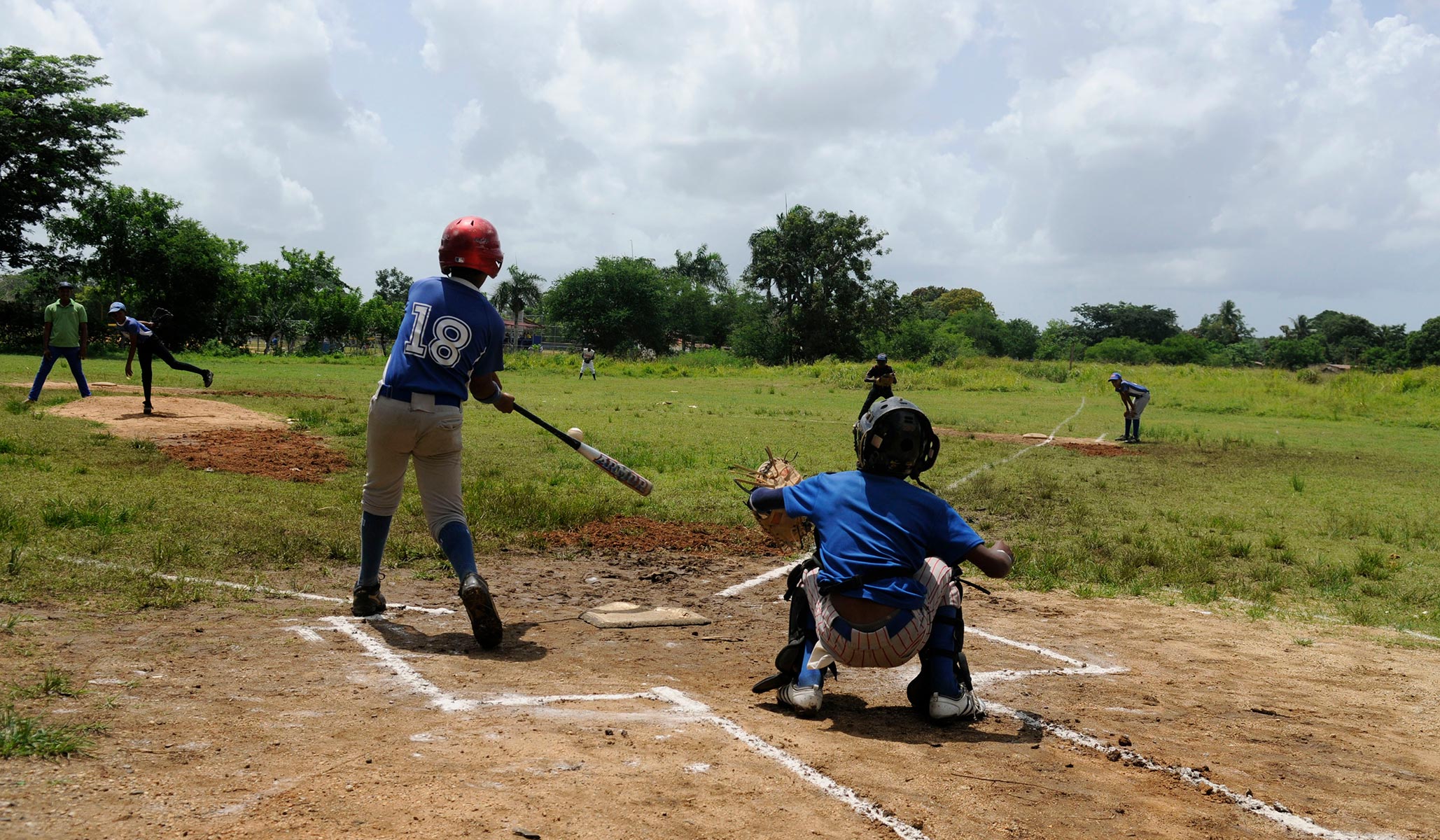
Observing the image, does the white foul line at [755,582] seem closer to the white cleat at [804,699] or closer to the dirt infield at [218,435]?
the white cleat at [804,699]

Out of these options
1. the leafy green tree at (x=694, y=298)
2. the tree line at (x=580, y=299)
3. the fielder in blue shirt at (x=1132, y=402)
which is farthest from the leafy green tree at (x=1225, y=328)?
the fielder in blue shirt at (x=1132, y=402)

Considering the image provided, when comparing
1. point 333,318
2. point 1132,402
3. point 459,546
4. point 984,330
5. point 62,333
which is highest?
point 984,330

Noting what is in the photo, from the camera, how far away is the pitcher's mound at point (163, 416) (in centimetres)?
1358

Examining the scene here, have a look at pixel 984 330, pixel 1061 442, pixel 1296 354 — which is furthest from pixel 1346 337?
pixel 1061 442

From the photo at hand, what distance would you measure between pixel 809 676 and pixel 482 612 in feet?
5.78

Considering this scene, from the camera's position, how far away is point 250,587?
650cm

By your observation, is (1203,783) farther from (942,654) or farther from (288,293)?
(288,293)

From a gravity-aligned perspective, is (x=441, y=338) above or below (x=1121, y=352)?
below

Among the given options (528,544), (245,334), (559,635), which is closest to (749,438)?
(528,544)

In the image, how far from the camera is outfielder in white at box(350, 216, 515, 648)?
559 cm

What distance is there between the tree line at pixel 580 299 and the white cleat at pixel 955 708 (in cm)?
2444

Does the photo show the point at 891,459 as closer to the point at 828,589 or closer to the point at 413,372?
the point at 828,589

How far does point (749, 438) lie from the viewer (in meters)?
18.3

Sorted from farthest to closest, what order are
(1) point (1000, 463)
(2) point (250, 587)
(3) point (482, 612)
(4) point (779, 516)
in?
(1) point (1000, 463), (2) point (250, 587), (3) point (482, 612), (4) point (779, 516)
